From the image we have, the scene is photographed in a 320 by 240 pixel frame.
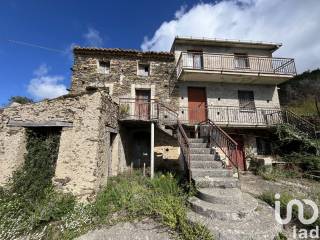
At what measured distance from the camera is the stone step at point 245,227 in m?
3.96

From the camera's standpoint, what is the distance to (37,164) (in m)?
6.50

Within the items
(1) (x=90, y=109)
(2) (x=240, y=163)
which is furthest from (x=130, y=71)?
(2) (x=240, y=163)

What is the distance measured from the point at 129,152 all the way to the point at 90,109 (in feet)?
15.2

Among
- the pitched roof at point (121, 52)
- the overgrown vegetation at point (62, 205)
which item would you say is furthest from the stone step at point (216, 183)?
the pitched roof at point (121, 52)

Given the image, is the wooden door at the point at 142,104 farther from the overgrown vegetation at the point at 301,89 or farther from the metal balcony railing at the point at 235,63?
the overgrown vegetation at the point at 301,89

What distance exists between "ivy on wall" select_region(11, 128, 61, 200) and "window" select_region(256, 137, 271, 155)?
1003 cm

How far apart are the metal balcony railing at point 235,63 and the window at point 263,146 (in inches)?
147

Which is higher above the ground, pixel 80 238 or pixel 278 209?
pixel 278 209

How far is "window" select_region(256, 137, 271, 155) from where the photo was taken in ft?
37.1

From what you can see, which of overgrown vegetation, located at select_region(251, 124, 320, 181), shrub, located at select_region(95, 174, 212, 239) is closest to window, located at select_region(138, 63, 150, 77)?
shrub, located at select_region(95, 174, 212, 239)

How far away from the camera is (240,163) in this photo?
1107 cm

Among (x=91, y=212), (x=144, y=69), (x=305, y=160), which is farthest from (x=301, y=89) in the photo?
(x=91, y=212)

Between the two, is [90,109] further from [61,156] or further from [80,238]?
[80,238]

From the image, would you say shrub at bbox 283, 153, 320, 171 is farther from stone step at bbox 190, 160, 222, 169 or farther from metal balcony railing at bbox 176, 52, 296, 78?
stone step at bbox 190, 160, 222, 169
